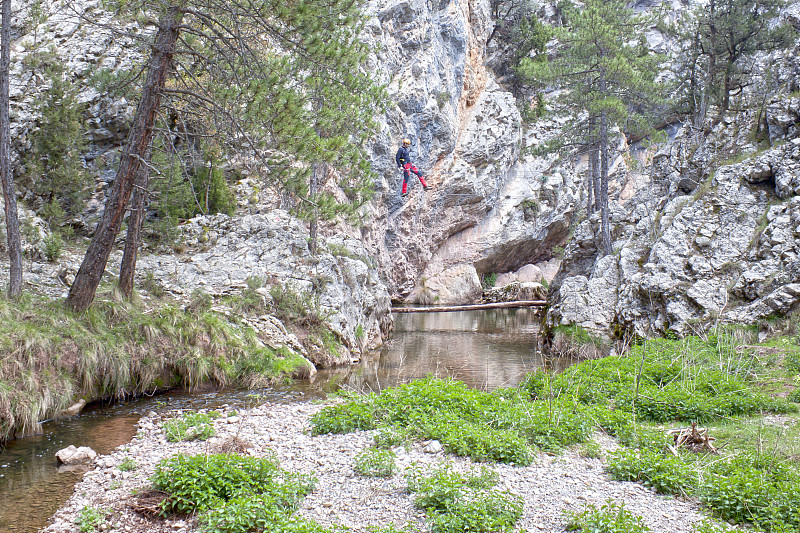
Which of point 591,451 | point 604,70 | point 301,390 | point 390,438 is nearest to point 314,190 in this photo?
point 301,390

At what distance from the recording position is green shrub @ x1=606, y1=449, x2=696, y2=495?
541 centimetres

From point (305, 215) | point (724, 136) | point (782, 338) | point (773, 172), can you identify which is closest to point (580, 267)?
point (724, 136)

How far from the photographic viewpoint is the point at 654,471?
566 centimetres

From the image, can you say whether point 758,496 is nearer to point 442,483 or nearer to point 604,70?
point 442,483

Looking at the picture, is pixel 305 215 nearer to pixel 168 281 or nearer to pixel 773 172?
pixel 168 281

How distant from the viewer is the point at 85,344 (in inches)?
374

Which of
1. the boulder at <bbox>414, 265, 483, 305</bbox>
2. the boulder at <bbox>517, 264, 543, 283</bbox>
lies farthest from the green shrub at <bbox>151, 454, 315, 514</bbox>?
the boulder at <bbox>517, 264, 543, 283</bbox>

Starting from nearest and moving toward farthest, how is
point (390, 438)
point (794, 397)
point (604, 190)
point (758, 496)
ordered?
point (758, 496) → point (390, 438) → point (794, 397) → point (604, 190)

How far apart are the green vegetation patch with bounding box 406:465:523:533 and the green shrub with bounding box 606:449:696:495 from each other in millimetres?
1462

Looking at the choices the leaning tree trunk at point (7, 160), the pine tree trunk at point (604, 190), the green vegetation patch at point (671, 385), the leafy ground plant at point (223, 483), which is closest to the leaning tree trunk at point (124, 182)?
the leaning tree trunk at point (7, 160)

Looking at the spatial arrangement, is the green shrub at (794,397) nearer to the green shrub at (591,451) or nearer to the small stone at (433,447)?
the green shrub at (591,451)

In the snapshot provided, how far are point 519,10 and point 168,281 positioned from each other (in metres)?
35.2

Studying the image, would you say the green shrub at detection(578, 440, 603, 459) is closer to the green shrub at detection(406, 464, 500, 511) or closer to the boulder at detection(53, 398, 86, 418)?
the green shrub at detection(406, 464, 500, 511)

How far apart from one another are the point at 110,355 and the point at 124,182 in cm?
329
